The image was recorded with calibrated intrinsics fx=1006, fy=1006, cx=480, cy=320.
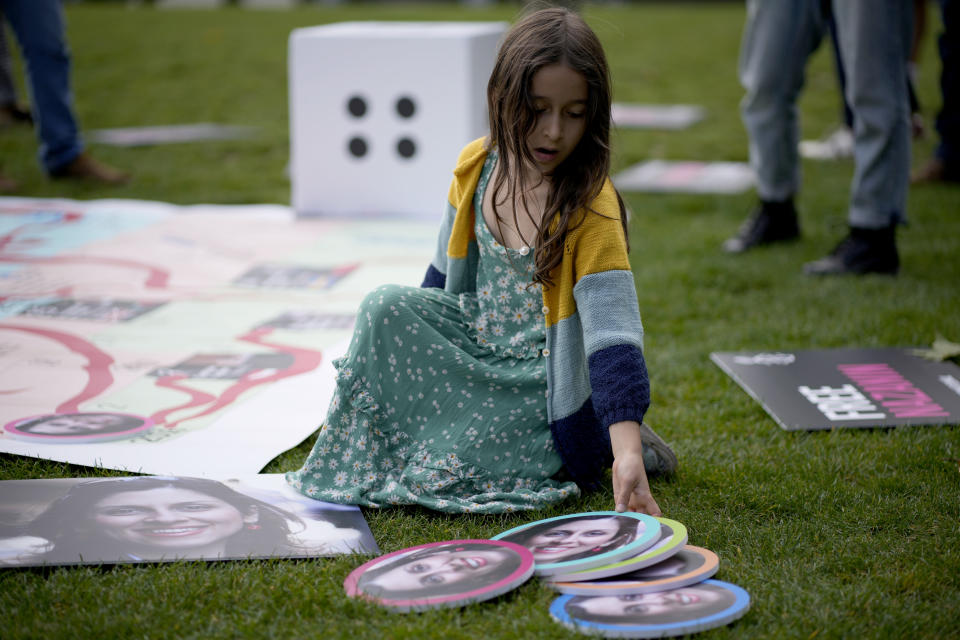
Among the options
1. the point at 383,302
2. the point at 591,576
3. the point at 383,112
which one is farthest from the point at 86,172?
the point at 591,576

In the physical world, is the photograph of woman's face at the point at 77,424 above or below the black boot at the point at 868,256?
below

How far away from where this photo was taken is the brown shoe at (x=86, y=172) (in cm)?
425

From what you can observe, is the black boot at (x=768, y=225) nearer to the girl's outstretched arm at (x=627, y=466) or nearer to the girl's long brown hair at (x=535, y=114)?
the girl's long brown hair at (x=535, y=114)

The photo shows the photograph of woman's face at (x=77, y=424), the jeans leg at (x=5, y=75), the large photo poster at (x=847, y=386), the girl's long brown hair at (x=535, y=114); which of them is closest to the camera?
the girl's long brown hair at (x=535, y=114)

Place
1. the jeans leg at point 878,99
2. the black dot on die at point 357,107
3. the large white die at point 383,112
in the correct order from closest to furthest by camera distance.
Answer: the jeans leg at point 878,99 → the large white die at point 383,112 → the black dot on die at point 357,107

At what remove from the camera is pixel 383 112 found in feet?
12.6

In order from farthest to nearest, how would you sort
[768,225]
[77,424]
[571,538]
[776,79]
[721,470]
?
[768,225] < [776,79] < [77,424] < [721,470] < [571,538]

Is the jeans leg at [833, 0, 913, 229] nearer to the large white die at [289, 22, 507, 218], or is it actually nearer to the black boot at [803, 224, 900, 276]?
the black boot at [803, 224, 900, 276]

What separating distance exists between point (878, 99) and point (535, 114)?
→ 1819 mm

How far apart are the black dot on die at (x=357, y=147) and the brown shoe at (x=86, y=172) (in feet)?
3.58


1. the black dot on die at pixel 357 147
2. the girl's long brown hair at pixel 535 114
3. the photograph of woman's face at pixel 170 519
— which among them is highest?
the girl's long brown hair at pixel 535 114

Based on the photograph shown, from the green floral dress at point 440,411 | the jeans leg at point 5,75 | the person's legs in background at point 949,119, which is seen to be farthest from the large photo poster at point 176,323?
the person's legs in background at point 949,119

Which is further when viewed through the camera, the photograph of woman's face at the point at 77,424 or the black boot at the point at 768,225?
the black boot at the point at 768,225

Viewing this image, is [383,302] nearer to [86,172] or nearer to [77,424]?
[77,424]
